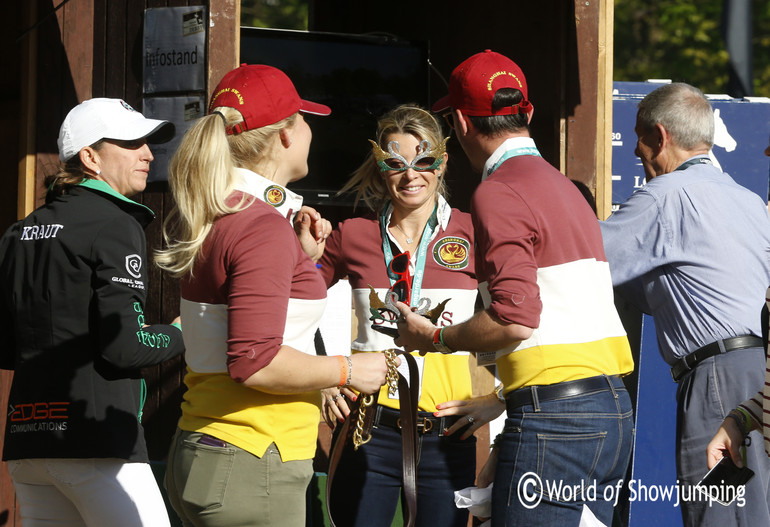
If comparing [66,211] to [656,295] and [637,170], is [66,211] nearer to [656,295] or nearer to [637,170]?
[656,295]

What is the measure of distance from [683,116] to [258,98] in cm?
194

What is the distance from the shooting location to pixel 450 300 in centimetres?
367

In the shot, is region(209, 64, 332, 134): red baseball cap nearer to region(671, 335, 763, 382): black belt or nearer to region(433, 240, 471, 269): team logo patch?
region(433, 240, 471, 269): team logo patch

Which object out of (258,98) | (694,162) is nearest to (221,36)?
(258,98)

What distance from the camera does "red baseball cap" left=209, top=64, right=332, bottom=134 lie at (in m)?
2.76

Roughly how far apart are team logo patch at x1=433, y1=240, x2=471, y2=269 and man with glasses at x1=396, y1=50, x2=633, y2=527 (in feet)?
2.90

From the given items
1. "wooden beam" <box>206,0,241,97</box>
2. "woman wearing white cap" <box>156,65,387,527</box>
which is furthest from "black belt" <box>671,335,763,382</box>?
"wooden beam" <box>206,0,241,97</box>

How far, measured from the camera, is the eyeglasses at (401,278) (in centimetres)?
364

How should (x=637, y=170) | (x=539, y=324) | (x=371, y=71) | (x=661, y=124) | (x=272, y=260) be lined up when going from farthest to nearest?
(x=371, y=71)
(x=637, y=170)
(x=661, y=124)
(x=539, y=324)
(x=272, y=260)

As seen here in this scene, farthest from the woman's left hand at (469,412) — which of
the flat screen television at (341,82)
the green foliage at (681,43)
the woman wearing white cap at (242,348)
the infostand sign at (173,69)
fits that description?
the green foliage at (681,43)

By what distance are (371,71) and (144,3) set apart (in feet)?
5.56

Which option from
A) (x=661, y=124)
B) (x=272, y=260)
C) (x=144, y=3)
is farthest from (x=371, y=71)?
(x=272, y=260)

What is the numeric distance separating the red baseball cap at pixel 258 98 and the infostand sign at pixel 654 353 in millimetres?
2815

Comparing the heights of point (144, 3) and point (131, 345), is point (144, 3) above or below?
above
